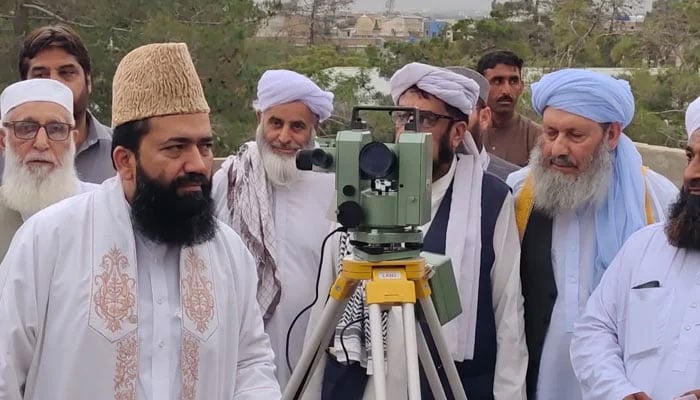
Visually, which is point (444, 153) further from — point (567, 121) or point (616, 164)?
point (616, 164)

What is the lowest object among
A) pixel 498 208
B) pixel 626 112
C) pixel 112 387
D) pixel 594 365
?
pixel 594 365

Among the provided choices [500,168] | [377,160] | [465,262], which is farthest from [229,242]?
[500,168]

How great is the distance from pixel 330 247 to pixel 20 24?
24.8 ft

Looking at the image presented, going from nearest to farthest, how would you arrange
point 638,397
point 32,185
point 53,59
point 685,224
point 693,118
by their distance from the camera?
point 638,397, point 685,224, point 693,118, point 32,185, point 53,59

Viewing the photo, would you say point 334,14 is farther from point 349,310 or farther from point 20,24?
point 349,310

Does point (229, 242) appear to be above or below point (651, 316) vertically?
above

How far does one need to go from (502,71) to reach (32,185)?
2923 millimetres

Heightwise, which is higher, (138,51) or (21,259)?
(138,51)

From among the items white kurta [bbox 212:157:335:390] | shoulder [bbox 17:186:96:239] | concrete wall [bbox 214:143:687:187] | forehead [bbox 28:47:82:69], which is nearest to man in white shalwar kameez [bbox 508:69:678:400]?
white kurta [bbox 212:157:335:390]

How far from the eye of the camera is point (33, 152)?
332 centimetres

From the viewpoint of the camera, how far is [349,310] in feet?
9.37

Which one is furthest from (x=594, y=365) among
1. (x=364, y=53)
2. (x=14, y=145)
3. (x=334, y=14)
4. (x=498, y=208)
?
(x=334, y=14)

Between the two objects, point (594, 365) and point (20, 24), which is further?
point (20, 24)

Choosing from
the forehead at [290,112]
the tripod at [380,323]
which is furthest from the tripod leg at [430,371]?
the forehead at [290,112]
